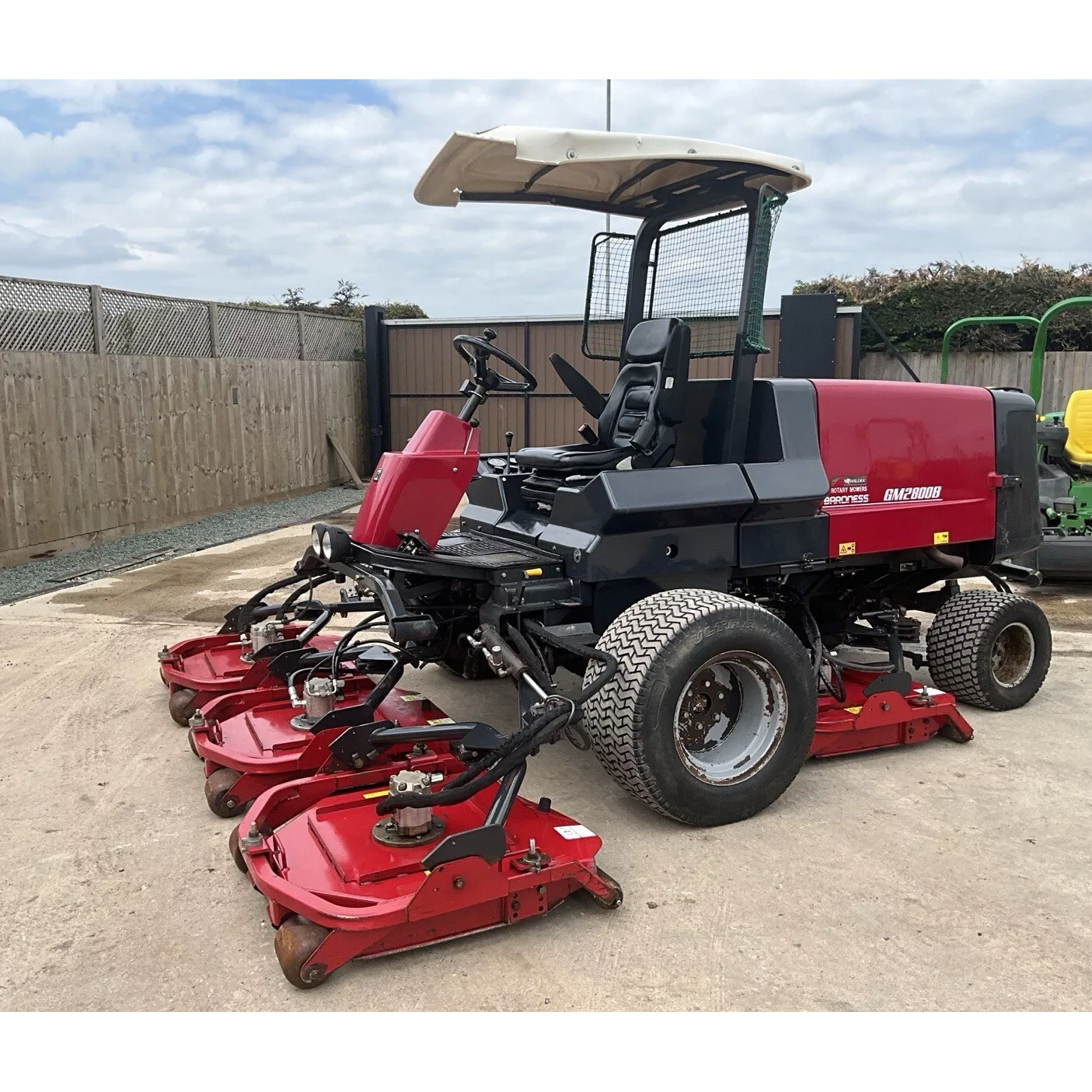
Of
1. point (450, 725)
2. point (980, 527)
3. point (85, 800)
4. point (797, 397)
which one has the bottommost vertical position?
point (85, 800)

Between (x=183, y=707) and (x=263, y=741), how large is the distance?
0.92 meters

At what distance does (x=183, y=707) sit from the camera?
4.50 m

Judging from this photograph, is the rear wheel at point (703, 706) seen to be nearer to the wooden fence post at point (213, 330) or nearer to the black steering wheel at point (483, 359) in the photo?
the black steering wheel at point (483, 359)

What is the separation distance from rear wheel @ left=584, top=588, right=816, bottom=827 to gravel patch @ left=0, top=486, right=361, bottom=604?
5.53m

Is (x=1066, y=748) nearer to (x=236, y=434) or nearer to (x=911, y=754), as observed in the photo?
(x=911, y=754)

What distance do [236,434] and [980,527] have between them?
Answer: 9308 mm

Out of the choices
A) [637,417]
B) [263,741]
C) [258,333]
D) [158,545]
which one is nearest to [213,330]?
[258,333]

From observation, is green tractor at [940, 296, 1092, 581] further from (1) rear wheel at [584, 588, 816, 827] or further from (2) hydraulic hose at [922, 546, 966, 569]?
(1) rear wheel at [584, 588, 816, 827]

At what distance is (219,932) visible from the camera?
9.36 ft

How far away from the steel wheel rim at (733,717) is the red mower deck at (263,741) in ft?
3.11

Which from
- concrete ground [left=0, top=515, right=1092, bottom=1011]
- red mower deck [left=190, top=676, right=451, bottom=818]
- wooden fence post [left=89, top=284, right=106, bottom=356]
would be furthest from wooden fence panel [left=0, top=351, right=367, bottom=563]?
red mower deck [left=190, top=676, right=451, bottom=818]

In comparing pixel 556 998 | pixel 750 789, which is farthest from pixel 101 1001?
pixel 750 789

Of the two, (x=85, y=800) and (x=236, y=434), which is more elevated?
(x=236, y=434)

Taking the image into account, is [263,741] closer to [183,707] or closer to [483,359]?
[183,707]
